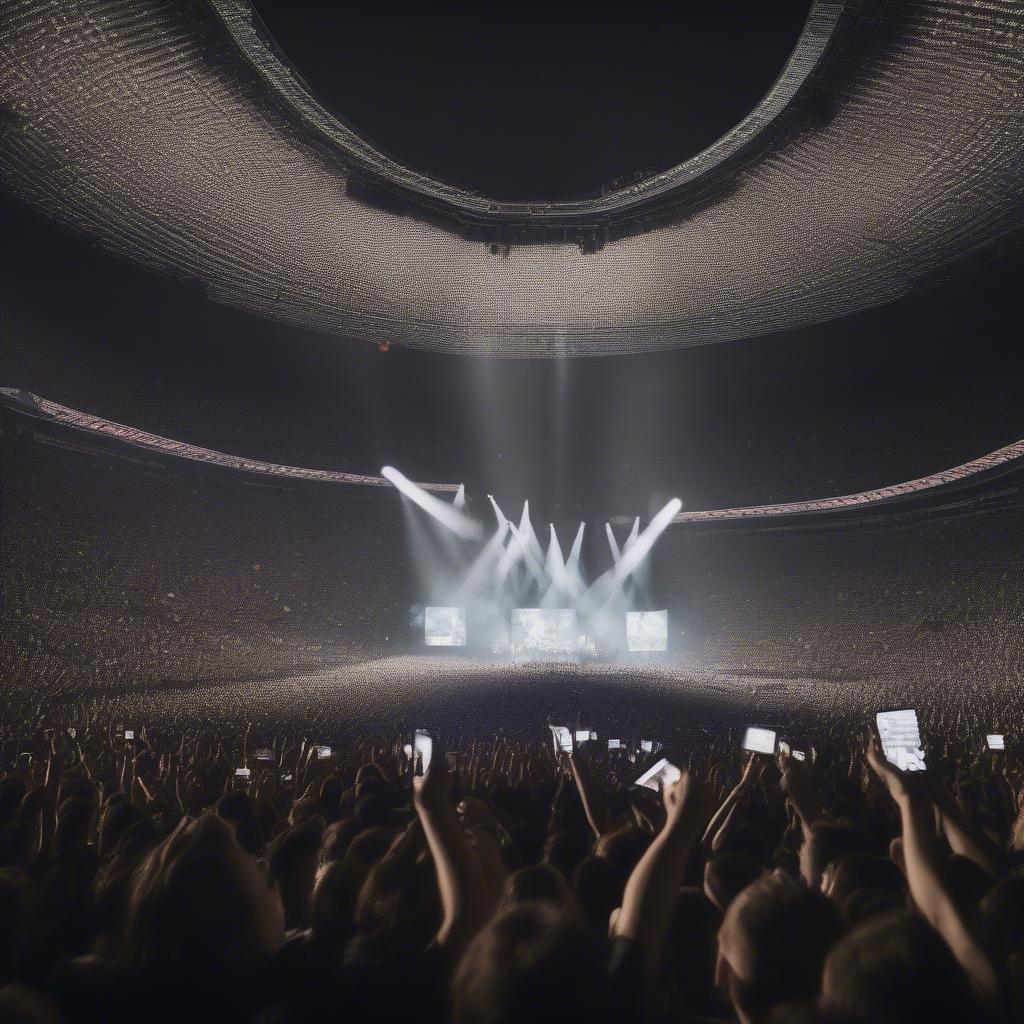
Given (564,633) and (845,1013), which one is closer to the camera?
(845,1013)

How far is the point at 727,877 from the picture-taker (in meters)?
2.42

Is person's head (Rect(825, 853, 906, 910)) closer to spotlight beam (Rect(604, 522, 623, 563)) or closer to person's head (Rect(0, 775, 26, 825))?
person's head (Rect(0, 775, 26, 825))

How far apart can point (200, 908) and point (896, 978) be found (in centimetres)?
127

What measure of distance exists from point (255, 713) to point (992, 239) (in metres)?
14.0

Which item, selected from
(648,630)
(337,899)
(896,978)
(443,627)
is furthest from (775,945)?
(648,630)

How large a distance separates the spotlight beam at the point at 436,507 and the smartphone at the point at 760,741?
20.0m

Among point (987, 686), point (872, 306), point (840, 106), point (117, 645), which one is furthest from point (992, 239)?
point (117, 645)

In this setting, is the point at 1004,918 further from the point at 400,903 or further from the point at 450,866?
the point at 400,903

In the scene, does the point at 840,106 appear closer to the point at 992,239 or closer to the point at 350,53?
the point at 992,239

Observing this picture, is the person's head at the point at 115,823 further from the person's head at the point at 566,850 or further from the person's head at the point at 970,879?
the person's head at the point at 970,879

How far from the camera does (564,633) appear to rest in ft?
81.0

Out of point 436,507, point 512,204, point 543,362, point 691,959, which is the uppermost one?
point 543,362

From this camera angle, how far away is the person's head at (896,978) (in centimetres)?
119

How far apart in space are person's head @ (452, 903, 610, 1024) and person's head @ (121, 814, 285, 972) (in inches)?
23.4
